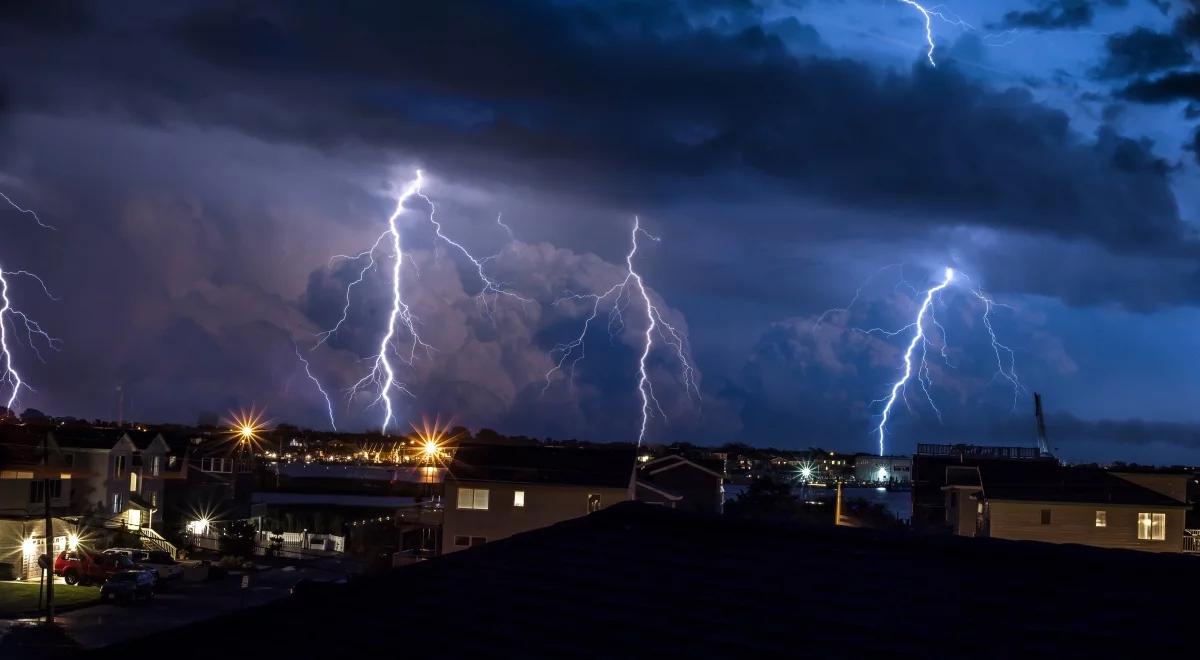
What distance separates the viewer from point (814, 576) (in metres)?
7.22

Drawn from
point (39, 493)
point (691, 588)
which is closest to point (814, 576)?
point (691, 588)

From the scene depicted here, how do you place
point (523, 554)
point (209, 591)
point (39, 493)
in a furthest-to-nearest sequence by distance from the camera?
point (39, 493)
point (209, 591)
point (523, 554)

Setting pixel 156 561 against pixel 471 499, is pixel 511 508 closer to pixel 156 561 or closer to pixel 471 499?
pixel 471 499

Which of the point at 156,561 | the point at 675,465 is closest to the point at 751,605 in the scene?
the point at 675,465

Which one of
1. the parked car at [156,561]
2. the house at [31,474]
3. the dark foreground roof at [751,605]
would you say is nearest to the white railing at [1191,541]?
the dark foreground roof at [751,605]

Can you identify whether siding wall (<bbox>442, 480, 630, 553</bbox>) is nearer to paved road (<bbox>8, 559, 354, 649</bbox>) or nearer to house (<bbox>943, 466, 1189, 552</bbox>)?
paved road (<bbox>8, 559, 354, 649</bbox>)

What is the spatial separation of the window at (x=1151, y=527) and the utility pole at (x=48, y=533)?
35.2m

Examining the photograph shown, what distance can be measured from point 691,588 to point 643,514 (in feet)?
5.70

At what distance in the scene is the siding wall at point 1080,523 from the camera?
38938 mm

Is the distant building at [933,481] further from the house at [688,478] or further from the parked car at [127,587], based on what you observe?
the parked car at [127,587]

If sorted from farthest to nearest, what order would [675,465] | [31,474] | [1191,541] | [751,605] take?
[675,465], [31,474], [1191,541], [751,605]

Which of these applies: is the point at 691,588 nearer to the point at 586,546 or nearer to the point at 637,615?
the point at 637,615

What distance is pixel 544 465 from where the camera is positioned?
4350 cm

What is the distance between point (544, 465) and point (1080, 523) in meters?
19.1
